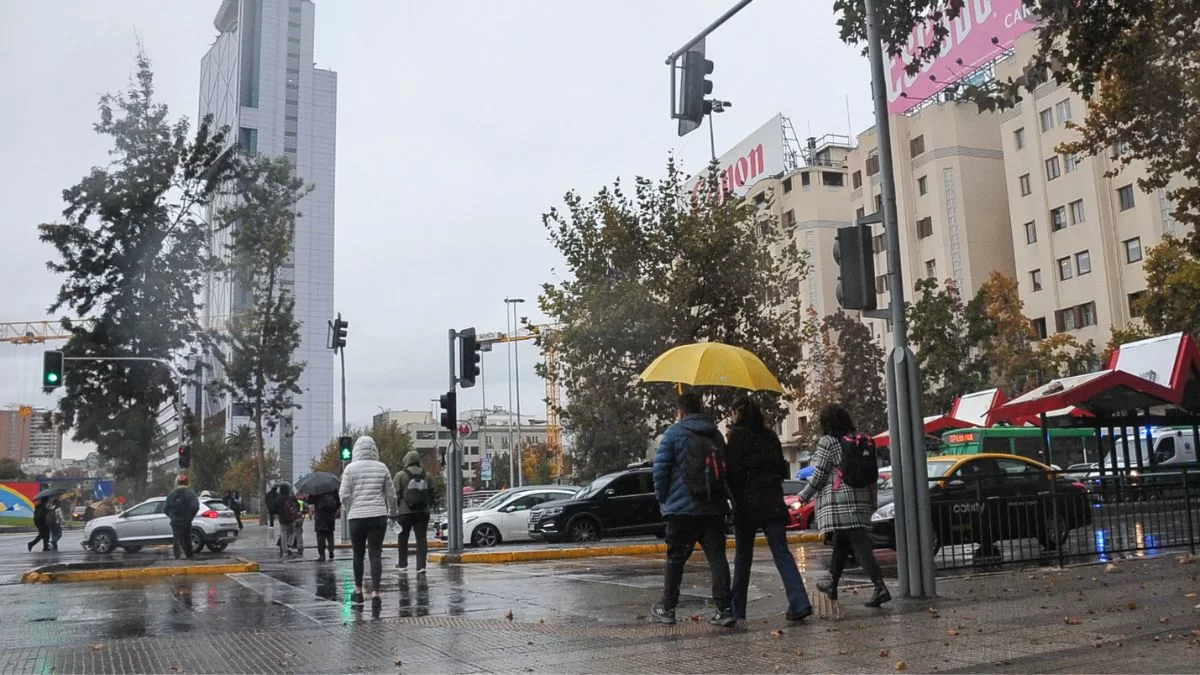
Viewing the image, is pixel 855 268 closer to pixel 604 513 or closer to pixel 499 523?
pixel 604 513

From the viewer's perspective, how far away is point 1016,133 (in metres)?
55.9

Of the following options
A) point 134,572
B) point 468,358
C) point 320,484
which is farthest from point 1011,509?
point 134,572

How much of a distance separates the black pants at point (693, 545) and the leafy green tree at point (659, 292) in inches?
807

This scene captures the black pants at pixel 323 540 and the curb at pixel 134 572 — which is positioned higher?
the black pants at pixel 323 540

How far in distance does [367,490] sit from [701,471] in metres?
4.78

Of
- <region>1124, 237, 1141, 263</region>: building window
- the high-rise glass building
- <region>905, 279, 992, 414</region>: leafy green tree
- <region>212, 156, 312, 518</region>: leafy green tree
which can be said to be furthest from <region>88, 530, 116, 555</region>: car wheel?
the high-rise glass building

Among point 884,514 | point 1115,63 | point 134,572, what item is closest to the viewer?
point 884,514

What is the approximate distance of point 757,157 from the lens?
77.0m

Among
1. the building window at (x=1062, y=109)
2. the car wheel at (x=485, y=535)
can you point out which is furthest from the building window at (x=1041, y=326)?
the car wheel at (x=485, y=535)

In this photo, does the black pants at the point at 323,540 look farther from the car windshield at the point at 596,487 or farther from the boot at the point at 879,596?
the boot at the point at 879,596

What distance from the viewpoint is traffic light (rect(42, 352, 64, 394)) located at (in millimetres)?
29578

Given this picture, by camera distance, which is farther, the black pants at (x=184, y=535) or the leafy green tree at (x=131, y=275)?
the leafy green tree at (x=131, y=275)

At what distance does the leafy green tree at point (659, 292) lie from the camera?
29625mm

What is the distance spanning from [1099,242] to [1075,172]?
3697 millimetres
